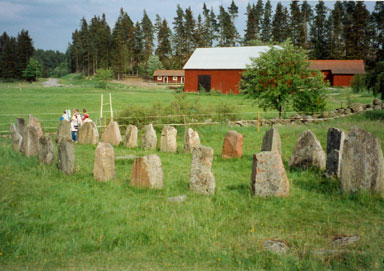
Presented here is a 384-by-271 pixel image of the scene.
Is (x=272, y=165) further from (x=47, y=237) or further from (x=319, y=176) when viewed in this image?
(x=47, y=237)

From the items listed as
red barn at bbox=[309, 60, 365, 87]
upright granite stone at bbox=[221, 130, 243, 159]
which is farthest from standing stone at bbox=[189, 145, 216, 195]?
red barn at bbox=[309, 60, 365, 87]

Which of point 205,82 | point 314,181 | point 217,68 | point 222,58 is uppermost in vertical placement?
point 222,58

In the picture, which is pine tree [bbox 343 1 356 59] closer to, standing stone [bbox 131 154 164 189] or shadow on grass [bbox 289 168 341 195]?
shadow on grass [bbox 289 168 341 195]

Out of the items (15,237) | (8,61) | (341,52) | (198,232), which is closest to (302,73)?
(8,61)

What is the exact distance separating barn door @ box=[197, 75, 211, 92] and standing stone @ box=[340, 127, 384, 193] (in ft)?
122

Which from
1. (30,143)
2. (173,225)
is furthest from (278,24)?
(173,225)

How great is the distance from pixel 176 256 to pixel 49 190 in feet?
13.0

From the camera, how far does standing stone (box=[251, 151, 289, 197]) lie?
24.5ft

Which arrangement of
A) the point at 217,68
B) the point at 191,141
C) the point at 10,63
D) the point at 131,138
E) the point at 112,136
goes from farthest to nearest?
the point at 217,68 < the point at 112,136 < the point at 131,138 < the point at 191,141 < the point at 10,63

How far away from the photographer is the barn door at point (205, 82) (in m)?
43.8

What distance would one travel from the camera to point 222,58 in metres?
44.7

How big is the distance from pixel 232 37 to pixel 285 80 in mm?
16294

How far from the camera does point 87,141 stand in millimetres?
15461

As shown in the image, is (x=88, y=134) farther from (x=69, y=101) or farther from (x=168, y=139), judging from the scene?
(x=69, y=101)
